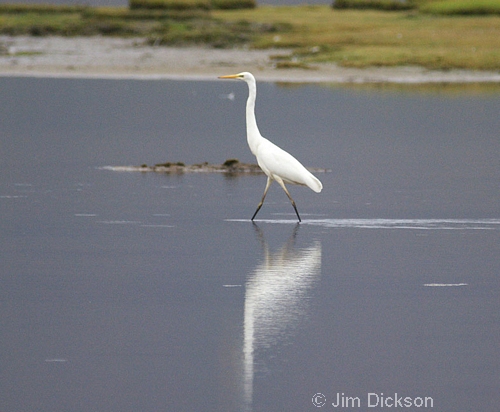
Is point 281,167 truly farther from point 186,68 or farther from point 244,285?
point 186,68

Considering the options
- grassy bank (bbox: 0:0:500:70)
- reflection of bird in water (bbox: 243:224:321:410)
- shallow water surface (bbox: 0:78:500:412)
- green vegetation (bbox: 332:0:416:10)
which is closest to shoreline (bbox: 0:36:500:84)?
grassy bank (bbox: 0:0:500:70)

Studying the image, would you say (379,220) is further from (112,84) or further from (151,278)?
(112,84)

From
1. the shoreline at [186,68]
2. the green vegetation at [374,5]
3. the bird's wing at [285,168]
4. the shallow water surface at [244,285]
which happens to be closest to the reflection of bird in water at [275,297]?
the shallow water surface at [244,285]

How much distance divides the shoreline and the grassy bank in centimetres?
75

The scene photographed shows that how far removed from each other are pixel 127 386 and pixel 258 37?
46.1 meters

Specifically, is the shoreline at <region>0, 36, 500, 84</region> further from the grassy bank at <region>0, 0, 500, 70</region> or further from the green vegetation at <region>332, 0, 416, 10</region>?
the green vegetation at <region>332, 0, 416, 10</region>

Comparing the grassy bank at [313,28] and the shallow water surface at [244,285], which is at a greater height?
the shallow water surface at [244,285]

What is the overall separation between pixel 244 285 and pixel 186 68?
106 ft

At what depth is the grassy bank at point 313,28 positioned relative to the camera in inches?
1657

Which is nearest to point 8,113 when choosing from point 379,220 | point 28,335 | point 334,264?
point 379,220

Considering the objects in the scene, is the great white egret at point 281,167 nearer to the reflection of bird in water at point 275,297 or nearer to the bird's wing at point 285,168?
the bird's wing at point 285,168

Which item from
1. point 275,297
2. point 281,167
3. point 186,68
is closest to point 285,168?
point 281,167

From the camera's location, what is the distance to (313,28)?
56.4 meters

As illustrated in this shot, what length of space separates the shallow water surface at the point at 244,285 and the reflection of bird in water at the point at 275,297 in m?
0.02
